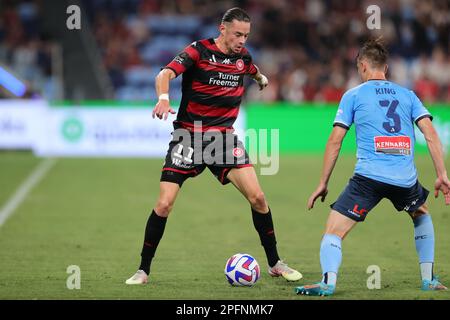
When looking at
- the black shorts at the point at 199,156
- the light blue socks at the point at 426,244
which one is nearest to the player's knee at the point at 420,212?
the light blue socks at the point at 426,244

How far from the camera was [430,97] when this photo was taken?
23.4 metres

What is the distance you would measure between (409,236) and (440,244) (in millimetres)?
741

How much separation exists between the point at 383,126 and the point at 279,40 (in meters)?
18.4

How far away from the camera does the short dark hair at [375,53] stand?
737cm

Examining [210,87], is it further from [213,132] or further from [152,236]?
[152,236]

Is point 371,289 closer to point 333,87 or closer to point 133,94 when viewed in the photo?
point 333,87

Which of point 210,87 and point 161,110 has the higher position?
point 210,87

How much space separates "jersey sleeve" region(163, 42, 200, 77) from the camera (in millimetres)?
8065

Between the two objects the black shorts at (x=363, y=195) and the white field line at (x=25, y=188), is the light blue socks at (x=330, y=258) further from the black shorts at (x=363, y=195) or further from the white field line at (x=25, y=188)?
the white field line at (x=25, y=188)

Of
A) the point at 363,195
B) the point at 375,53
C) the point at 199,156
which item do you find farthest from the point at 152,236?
the point at 375,53

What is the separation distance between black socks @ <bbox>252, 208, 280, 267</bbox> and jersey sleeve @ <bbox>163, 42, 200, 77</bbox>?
1.48 meters

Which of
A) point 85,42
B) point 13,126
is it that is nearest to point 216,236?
point 13,126

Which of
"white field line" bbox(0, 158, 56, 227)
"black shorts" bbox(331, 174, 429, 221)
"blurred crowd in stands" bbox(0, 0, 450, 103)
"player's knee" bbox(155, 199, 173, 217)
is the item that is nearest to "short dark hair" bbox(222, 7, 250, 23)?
"player's knee" bbox(155, 199, 173, 217)

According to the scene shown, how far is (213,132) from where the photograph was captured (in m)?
8.41
